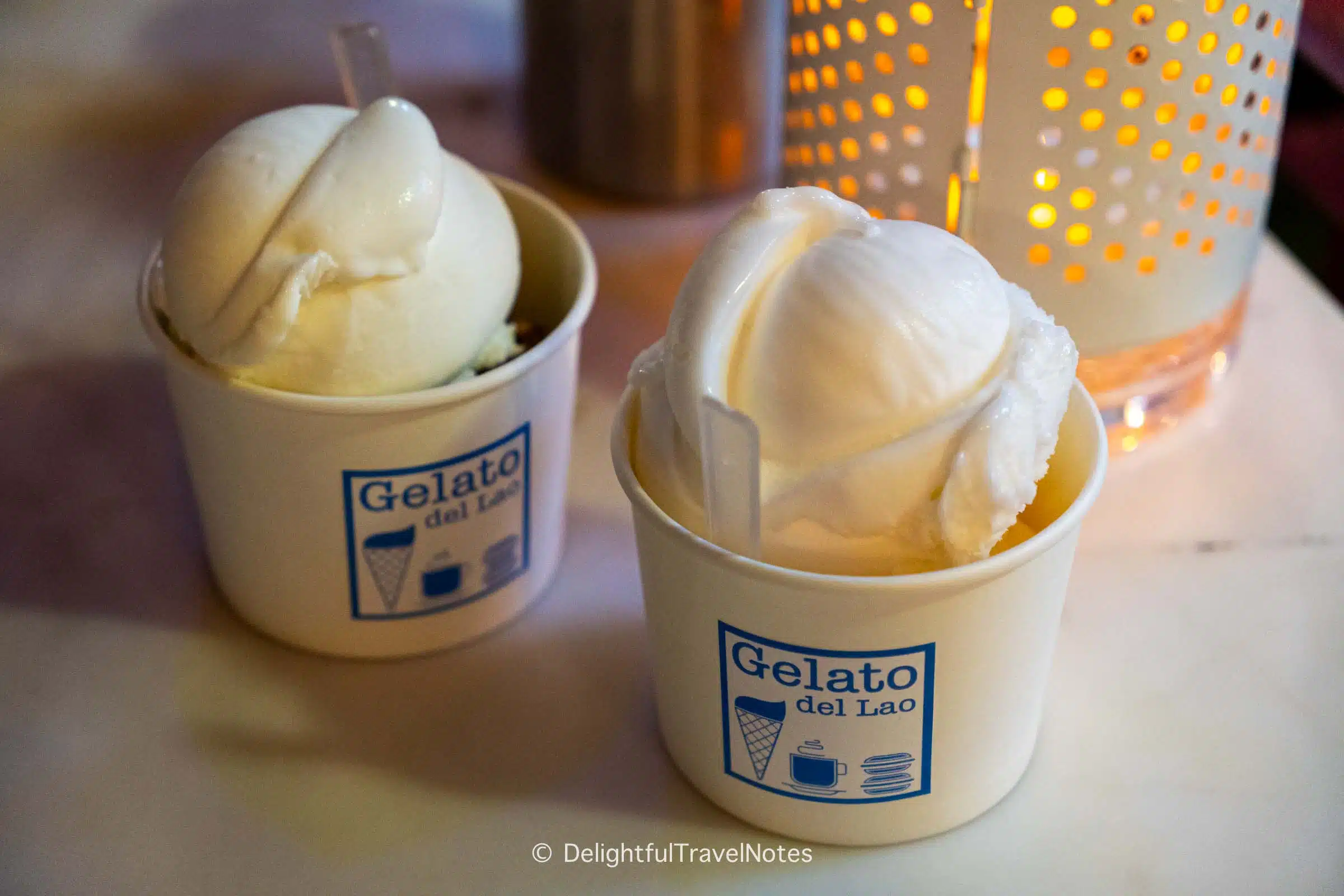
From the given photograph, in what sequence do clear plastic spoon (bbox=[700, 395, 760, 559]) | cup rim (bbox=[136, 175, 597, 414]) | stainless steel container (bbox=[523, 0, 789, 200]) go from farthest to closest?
1. stainless steel container (bbox=[523, 0, 789, 200])
2. cup rim (bbox=[136, 175, 597, 414])
3. clear plastic spoon (bbox=[700, 395, 760, 559])

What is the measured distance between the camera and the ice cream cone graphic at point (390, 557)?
1.96 feet

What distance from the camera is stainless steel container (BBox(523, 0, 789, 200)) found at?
891 millimetres

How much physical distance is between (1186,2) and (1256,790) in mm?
358

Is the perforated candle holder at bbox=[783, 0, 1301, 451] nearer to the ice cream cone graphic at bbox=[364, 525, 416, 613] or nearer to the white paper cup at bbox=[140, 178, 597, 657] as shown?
the white paper cup at bbox=[140, 178, 597, 657]

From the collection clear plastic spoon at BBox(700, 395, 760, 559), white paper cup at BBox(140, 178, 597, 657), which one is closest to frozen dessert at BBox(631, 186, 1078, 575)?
clear plastic spoon at BBox(700, 395, 760, 559)

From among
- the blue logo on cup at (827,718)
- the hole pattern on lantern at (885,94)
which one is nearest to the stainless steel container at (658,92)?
the hole pattern on lantern at (885,94)

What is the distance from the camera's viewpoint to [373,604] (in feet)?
2.03

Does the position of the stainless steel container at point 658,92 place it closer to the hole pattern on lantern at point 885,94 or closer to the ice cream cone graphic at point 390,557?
the hole pattern on lantern at point 885,94

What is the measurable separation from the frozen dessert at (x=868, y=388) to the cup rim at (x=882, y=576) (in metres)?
0.01

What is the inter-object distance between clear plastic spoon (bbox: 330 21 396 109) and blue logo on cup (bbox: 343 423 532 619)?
0.64ft
